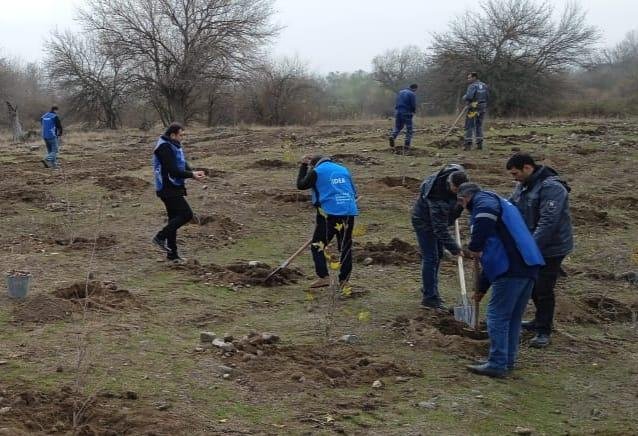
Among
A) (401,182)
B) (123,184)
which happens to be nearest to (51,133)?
(123,184)

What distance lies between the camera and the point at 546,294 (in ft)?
20.5

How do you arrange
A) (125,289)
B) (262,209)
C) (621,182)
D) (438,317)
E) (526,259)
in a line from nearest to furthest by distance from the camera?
(526,259) < (438,317) < (125,289) < (262,209) < (621,182)

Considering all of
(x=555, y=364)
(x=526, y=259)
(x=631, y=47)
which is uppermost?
(x=631, y=47)

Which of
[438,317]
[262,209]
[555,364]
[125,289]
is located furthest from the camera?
[262,209]

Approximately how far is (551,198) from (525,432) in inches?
85.5

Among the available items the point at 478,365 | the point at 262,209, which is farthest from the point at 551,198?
the point at 262,209

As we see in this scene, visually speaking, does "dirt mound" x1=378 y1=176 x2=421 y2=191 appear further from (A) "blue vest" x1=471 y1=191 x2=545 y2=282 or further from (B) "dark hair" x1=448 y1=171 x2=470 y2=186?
(A) "blue vest" x1=471 y1=191 x2=545 y2=282

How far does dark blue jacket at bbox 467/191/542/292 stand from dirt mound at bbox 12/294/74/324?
11.3ft

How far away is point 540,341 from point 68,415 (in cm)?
385

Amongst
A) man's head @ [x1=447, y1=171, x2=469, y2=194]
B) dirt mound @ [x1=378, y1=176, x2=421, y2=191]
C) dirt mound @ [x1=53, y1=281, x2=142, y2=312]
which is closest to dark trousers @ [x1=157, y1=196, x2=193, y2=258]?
dirt mound @ [x1=53, y1=281, x2=142, y2=312]

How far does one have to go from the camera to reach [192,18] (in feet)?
137

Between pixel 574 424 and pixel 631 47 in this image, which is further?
pixel 631 47

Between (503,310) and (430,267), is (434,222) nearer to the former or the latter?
(430,267)

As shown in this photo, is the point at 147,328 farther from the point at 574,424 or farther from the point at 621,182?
the point at 621,182
